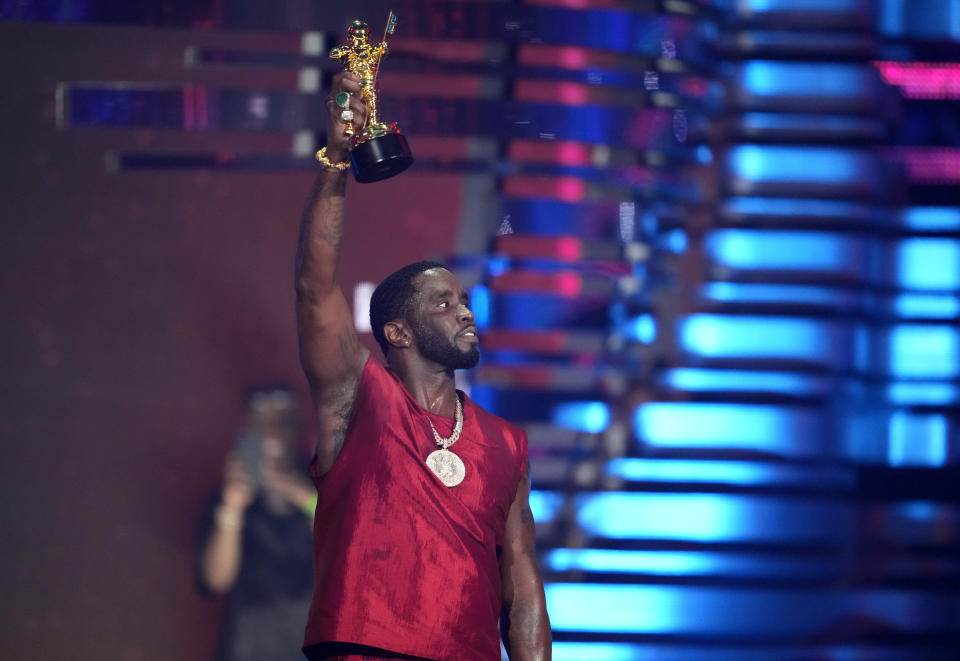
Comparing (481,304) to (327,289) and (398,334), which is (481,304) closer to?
(398,334)

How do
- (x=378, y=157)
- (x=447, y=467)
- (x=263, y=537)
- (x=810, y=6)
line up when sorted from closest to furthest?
(x=378, y=157) < (x=447, y=467) < (x=263, y=537) < (x=810, y=6)

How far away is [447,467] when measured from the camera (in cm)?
246

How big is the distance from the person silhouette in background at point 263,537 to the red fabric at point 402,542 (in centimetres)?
147

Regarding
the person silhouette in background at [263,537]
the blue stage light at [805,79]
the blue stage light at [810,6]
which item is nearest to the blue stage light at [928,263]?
the blue stage light at [805,79]

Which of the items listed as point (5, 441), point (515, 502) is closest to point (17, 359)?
point (5, 441)

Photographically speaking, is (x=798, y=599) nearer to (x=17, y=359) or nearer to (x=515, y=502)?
(x=515, y=502)

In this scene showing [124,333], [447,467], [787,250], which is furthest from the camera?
[787,250]

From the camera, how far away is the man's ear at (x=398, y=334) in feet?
8.63

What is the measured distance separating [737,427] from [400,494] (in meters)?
2.35

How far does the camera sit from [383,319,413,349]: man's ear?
8.63 ft

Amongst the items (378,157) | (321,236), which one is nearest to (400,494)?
(321,236)

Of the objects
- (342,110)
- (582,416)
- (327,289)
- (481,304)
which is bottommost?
(582,416)

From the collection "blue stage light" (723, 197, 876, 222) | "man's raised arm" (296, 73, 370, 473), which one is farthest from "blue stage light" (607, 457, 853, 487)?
"man's raised arm" (296, 73, 370, 473)

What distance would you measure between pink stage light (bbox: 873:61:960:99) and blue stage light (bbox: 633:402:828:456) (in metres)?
1.32
